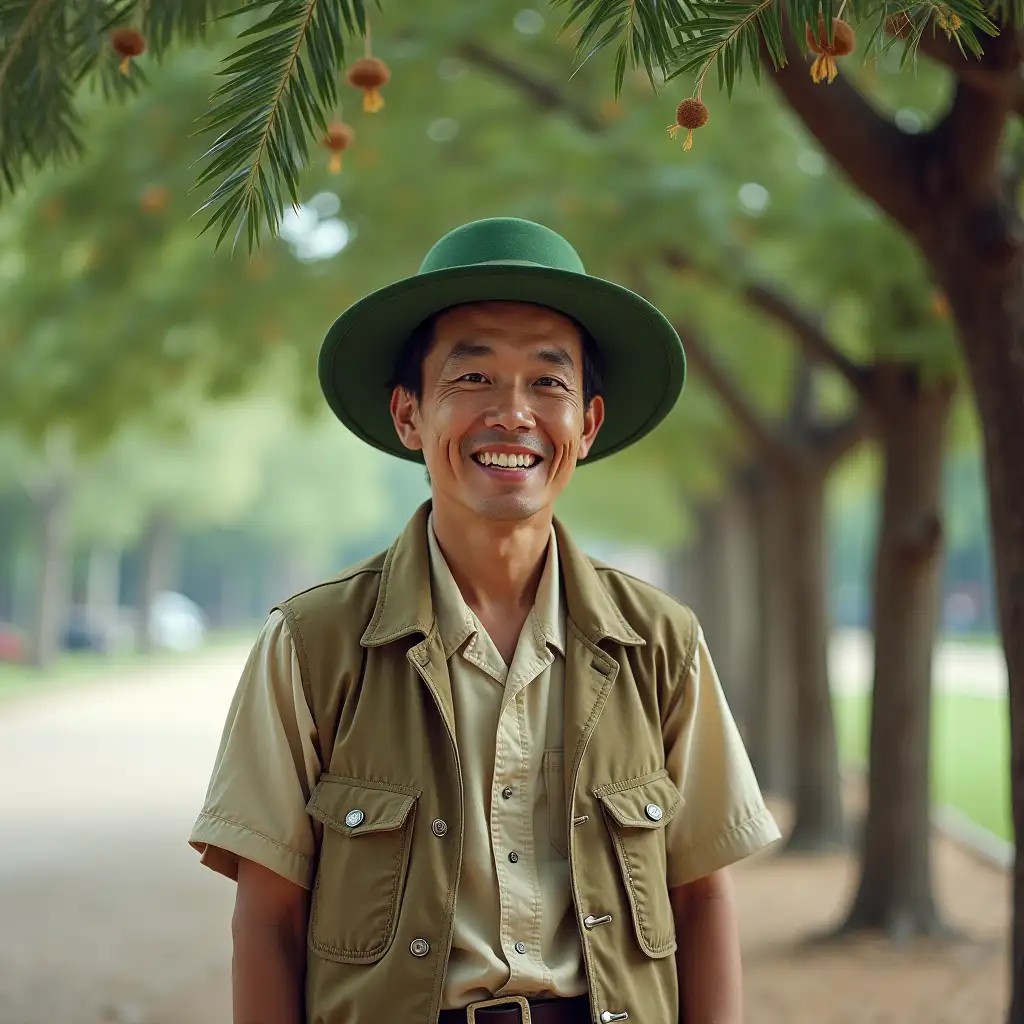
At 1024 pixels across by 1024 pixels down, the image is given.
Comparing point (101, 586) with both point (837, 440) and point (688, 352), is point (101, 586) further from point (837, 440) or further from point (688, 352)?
point (688, 352)

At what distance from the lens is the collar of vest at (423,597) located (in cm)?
249

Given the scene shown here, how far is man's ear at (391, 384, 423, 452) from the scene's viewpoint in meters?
2.74

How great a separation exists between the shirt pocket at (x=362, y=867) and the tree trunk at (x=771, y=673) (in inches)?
398

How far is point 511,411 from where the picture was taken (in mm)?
2510

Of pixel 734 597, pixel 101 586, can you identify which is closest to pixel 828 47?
pixel 734 597

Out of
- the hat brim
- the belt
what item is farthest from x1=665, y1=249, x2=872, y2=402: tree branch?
the belt

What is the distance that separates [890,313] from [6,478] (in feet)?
80.1

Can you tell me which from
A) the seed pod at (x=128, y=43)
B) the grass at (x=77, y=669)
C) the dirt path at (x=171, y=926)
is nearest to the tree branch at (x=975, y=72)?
the seed pod at (x=128, y=43)

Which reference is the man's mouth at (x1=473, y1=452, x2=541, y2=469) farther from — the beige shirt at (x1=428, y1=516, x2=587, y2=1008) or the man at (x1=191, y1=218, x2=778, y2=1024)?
the beige shirt at (x1=428, y1=516, x2=587, y2=1008)

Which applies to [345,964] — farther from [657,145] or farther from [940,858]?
[940,858]

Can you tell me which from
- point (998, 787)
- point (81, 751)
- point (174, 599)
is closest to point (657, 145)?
point (998, 787)

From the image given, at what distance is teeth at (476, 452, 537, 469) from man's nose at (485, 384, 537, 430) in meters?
0.05

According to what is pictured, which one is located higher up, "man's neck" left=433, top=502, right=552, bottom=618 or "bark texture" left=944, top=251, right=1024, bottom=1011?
"bark texture" left=944, top=251, right=1024, bottom=1011

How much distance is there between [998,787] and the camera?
1554cm
